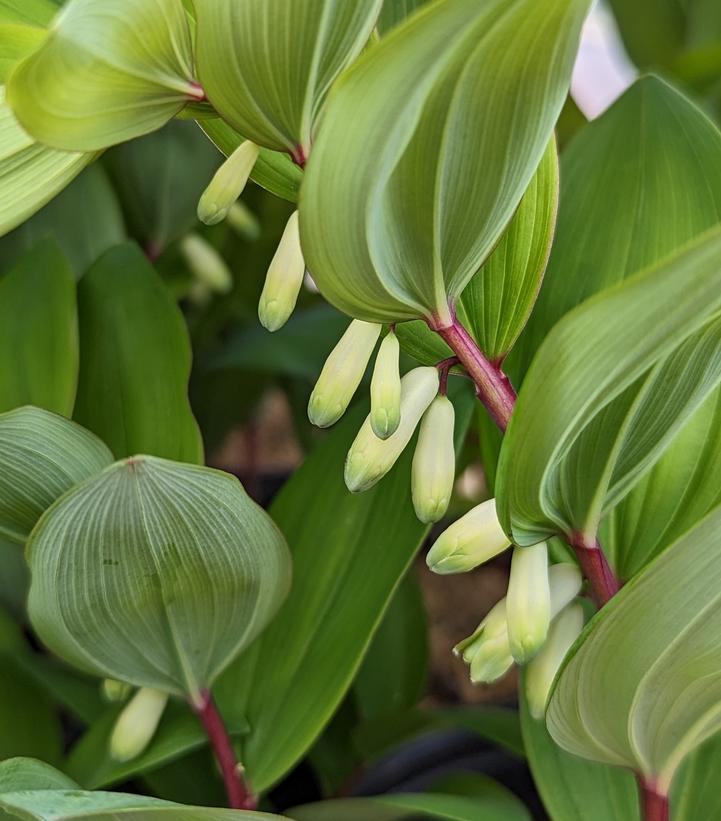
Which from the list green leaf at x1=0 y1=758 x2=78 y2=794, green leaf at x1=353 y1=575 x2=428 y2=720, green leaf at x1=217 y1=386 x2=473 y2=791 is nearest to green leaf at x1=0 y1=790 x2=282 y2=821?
green leaf at x1=0 y1=758 x2=78 y2=794

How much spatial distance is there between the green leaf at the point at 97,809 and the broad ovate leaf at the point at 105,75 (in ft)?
0.60

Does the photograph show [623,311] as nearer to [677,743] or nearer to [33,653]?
[677,743]

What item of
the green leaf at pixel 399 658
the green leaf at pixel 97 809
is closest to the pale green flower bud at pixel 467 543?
the green leaf at pixel 97 809

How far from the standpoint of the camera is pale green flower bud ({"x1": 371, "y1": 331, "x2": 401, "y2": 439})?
31 cm

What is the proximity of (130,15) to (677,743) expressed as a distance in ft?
0.98

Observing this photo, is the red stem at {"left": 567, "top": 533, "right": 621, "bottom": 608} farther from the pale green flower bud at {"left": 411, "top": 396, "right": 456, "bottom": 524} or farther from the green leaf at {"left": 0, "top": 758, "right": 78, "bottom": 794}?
the green leaf at {"left": 0, "top": 758, "right": 78, "bottom": 794}

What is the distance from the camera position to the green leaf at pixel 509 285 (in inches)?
13.8

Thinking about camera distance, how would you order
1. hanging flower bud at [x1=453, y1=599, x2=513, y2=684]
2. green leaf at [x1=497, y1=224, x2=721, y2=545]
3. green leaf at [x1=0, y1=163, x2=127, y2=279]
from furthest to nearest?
1. green leaf at [x1=0, y1=163, x2=127, y2=279]
2. hanging flower bud at [x1=453, y1=599, x2=513, y2=684]
3. green leaf at [x1=497, y1=224, x2=721, y2=545]

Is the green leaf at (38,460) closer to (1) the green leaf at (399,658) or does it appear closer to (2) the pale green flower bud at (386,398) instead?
(2) the pale green flower bud at (386,398)

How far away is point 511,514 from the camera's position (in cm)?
31

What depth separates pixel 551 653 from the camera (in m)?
0.36

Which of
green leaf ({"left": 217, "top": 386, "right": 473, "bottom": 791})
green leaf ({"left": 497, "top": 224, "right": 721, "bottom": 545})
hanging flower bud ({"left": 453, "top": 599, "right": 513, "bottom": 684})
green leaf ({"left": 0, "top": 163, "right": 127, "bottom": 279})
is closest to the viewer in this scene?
green leaf ({"left": 497, "top": 224, "right": 721, "bottom": 545})

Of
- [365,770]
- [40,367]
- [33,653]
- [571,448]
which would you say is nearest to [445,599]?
[365,770]

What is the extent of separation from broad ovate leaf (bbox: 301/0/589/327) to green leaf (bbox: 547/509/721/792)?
108 mm
